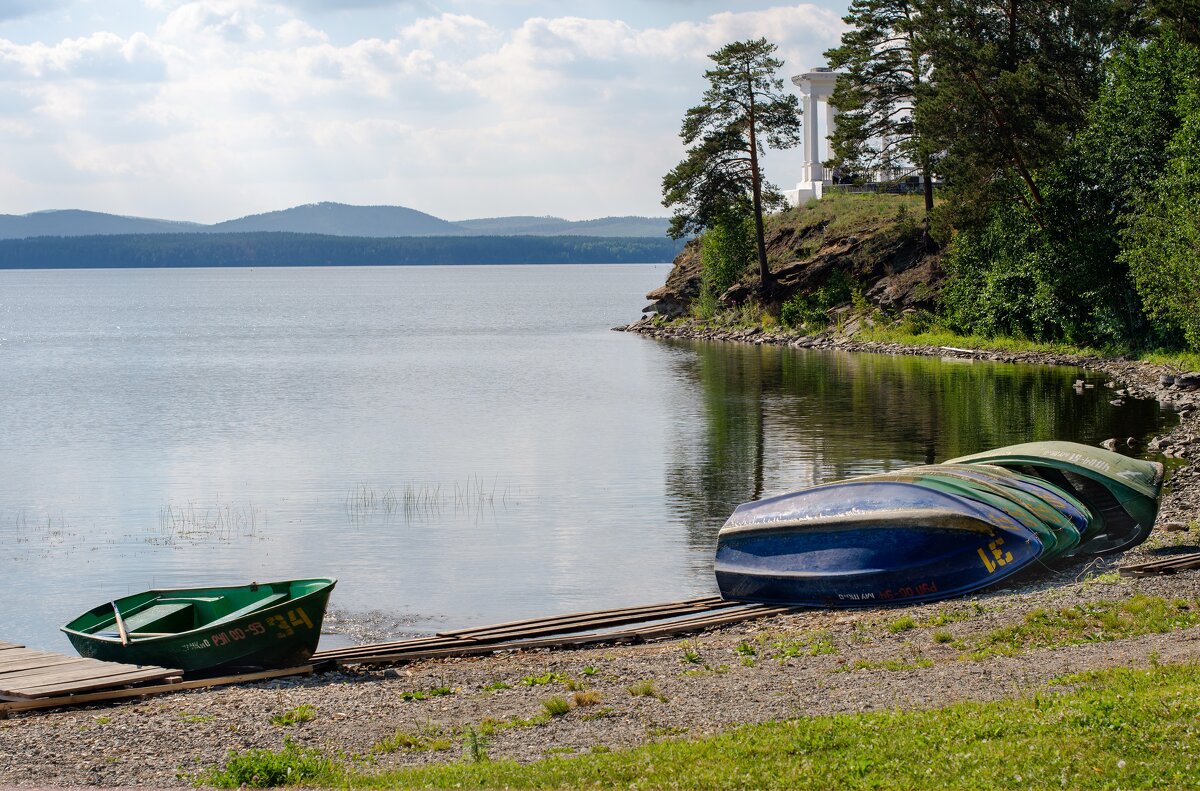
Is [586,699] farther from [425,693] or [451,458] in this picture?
[451,458]

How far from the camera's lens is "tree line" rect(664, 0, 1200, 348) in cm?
4981

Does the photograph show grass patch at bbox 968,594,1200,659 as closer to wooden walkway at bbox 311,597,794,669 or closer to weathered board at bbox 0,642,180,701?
wooden walkway at bbox 311,597,794,669

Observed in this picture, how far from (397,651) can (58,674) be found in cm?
440

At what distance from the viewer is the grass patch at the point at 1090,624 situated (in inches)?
621

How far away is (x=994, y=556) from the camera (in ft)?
68.1

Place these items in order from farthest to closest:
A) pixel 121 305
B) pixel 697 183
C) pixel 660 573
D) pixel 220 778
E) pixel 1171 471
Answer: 1. pixel 121 305
2. pixel 697 183
3. pixel 1171 471
4. pixel 660 573
5. pixel 220 778

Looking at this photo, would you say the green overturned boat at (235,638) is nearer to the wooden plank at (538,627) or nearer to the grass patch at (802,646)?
the wooden plank at (538,627)

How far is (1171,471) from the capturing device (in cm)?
3138

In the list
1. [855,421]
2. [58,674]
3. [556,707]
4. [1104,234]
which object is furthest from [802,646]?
[1104,234]

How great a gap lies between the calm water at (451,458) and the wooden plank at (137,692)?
172 inches

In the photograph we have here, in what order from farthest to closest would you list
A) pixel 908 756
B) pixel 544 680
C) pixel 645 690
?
pixel 544 680 < pixel 645 690 < pixel 908 756

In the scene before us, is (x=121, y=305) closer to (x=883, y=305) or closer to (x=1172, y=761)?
(x=883, y=305)

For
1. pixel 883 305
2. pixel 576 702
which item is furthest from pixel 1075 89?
pixel 576 702

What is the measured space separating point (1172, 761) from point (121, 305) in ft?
610
